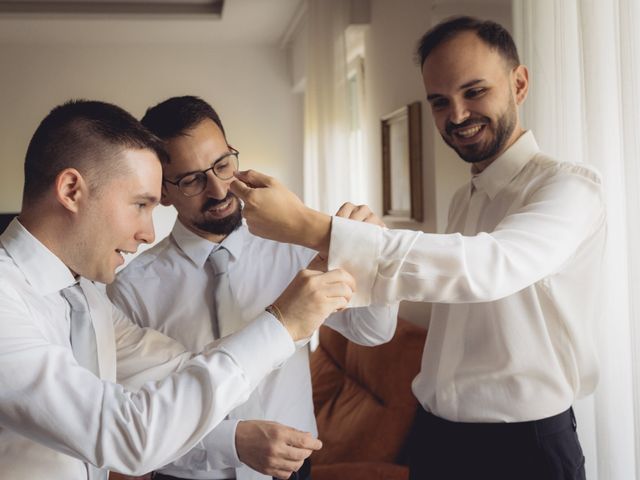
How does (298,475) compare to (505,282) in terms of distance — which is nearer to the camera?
(505,282)

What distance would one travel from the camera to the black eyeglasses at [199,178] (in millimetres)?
1622

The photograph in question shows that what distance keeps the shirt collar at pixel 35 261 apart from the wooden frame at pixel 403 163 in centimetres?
247

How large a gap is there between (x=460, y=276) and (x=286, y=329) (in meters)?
0.27

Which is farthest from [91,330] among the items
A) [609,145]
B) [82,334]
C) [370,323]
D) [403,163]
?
[403,163]

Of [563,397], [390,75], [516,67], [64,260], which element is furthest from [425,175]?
[64,260]

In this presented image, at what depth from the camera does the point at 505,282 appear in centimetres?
110

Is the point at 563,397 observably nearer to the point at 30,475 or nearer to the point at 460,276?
the point at 460,276

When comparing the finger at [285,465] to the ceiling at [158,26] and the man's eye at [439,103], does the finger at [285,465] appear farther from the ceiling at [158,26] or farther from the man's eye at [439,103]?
the ceiling at [158,26]

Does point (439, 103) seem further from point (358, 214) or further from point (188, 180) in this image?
point (188, 180)

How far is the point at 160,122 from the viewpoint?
1649 millimetres

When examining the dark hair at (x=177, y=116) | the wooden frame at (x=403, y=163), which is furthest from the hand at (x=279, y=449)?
the wooden frame at (x=403, y=163)

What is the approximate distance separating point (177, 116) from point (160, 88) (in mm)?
5131

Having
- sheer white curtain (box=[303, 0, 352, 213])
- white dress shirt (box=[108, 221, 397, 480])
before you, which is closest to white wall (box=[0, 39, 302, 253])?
sheer white curtain (box=[303, 0, 352, 213])

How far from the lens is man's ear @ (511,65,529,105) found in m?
1.57
